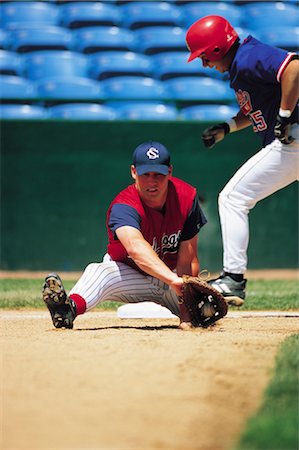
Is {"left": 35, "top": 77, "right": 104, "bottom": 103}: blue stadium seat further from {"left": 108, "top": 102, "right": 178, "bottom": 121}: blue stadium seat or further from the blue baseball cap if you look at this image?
the blue baseball cap

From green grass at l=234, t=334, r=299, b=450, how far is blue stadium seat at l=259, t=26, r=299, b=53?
11.1 m

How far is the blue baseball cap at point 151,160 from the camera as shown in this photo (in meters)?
4.59

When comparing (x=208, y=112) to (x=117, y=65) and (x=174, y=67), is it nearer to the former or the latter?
(x=174, y=67)

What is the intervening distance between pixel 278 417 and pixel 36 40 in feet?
41.1

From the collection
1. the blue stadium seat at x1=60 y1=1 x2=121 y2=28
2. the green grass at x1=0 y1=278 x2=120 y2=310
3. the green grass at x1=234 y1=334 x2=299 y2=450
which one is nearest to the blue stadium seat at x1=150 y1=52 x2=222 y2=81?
the blue stadium seat at x1=60 y1=1 x2=121 y2=28

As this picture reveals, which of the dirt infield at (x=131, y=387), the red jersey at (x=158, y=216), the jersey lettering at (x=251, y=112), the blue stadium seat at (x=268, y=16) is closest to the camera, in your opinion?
the dirt infield at (x=131, y=387)

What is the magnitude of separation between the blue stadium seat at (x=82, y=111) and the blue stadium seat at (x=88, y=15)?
272 centimetres

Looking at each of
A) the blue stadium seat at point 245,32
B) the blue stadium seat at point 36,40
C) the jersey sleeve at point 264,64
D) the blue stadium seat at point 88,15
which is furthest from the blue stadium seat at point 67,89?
the jersey sleeve at point 264,64

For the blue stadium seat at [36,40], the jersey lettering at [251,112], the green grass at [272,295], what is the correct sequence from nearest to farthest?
the jersey lettering at [251,112]
the green grass at [272,295]
the blue stadium seat at [36,40]

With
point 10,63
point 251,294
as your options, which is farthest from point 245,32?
point 251,294

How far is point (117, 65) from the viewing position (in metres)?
13.9

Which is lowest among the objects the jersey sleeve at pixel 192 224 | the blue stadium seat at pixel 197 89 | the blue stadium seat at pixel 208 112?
the jersey sleeve at pixel 192 224

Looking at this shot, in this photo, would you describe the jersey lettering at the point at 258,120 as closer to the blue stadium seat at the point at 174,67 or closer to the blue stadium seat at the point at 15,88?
the blue stadium seat at the point at 15,88

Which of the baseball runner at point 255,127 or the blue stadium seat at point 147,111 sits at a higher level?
the blue stadium seat at point 147,111
